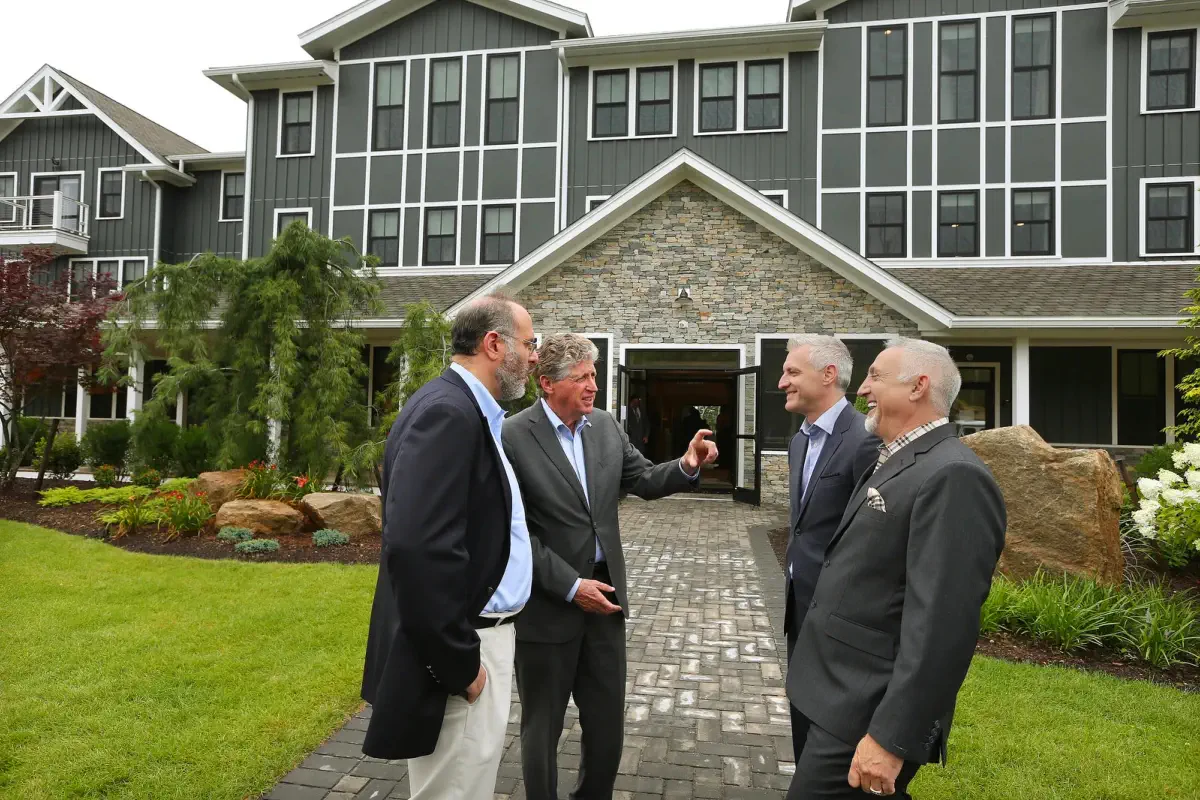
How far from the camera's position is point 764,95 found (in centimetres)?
1530

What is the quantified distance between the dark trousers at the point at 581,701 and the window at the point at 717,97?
47.6 feet

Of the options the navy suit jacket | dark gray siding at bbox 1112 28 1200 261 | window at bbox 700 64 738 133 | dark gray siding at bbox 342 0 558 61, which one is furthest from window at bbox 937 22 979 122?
the navy suit jacket

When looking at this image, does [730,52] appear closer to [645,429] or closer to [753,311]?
[753,311]

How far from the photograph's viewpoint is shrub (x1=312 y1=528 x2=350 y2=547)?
8219 millimetres

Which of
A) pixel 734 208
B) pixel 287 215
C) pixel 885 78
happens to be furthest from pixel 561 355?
pixel 287 215

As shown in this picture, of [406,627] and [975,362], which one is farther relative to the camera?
[975,362]

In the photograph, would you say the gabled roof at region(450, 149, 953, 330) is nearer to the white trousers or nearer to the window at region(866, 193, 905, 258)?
the window at region(866, 193, 905, 258)

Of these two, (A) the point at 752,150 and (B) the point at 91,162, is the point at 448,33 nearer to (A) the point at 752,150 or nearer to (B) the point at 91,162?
(A) the point at 752,150

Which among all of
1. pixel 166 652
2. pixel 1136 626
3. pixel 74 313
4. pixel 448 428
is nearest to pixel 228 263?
pixel 74 313

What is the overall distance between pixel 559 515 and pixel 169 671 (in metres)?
3.43

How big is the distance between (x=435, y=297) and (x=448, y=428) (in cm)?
1300

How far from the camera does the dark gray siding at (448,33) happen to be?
1642 centimetres

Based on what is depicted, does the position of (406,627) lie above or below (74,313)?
below

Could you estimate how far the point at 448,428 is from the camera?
6.56 feet
